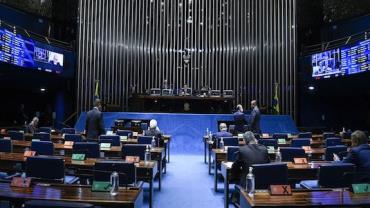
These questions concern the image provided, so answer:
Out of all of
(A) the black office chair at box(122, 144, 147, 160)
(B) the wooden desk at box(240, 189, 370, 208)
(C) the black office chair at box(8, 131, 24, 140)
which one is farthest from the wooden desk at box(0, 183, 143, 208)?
(C) the black office chair at box(8, 131, 24, 140)

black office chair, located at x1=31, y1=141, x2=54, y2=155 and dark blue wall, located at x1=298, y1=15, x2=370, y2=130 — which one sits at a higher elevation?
dark blue wall, located at x1=298, y1=15, x2=370, y2=130

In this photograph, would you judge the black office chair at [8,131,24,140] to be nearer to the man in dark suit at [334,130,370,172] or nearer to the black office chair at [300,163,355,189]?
the black office chair at [300,163,355,189]

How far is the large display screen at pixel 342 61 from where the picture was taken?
12683 millimetres

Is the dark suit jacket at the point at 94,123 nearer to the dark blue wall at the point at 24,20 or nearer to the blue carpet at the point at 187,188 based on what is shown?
the blue carpet at the point at 187,188

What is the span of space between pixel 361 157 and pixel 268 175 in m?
1.24

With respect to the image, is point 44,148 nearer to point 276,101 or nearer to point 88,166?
point 88,166

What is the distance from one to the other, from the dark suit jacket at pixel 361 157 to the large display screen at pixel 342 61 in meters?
8.81

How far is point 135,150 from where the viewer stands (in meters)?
6.24

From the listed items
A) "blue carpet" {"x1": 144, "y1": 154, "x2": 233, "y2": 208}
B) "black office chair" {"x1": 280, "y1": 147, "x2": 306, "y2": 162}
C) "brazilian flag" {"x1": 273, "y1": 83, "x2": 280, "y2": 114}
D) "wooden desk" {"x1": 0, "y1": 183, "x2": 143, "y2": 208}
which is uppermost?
"brazilian flag" {"x1": 273, "y1": 83, "x2": 280, "y2": 114}

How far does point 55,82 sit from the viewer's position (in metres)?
18.3

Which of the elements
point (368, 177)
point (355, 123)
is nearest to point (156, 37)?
point (355, 123)

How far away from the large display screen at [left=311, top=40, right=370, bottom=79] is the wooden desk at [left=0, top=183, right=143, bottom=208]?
11330 millimetres

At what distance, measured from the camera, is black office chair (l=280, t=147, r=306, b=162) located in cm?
605

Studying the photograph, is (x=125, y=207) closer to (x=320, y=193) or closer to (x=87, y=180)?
(x=320, y=193)
